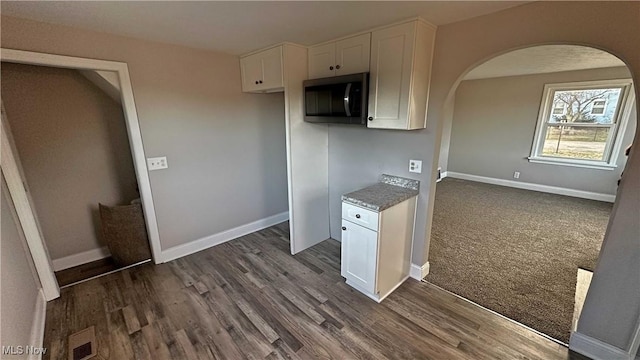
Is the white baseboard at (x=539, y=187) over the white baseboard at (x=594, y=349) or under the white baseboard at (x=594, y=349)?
over

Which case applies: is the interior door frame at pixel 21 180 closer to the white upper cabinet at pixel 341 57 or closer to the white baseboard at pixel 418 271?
the white upper cabinet at pixel 341 57

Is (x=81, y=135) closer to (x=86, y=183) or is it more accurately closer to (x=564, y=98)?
(x=86, y=183)

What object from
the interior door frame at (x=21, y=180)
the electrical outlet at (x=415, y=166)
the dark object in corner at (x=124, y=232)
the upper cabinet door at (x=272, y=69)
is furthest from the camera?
the dark object in corner at (x=124, y=232)

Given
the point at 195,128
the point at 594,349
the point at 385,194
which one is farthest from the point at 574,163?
the point at 195,128

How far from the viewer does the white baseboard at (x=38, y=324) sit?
1.72 meters

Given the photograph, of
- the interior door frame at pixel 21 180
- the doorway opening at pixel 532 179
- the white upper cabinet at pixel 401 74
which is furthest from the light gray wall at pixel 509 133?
the interior door frame at pixel 21 180

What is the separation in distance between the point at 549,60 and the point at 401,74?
10.3 ft

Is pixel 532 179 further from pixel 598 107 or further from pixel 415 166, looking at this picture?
pixel 415 166

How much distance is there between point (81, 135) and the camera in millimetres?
2660

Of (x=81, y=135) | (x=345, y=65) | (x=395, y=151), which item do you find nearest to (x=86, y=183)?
(x=81, y=135)

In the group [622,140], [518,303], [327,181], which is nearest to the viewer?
[518,303]

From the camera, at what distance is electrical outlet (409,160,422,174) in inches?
90.4

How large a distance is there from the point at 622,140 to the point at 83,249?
25.9 feet

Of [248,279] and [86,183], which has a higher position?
[86,183]
